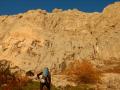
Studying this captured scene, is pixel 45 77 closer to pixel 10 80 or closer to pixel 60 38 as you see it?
pixel 10 80

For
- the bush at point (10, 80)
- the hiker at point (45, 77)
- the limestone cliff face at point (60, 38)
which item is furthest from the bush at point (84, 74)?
the hiker at point (45, 77)

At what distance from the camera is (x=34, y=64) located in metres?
29.7

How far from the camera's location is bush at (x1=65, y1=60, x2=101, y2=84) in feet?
83.2

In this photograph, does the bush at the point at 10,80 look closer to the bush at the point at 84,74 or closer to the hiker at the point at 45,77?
the bush at the point at 84,74

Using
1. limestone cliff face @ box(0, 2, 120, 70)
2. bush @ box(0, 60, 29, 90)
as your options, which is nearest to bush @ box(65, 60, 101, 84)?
limestone cliff face @ box(0, 2, 120, 70)

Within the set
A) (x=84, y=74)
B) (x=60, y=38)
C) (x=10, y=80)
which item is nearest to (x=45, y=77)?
(x=10, y=80)

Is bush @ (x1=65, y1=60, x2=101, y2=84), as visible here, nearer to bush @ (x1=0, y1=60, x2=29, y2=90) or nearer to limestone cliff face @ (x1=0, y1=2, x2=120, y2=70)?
limestone cliff face @ (x1=0, y1=2, x2=120, y2=70)

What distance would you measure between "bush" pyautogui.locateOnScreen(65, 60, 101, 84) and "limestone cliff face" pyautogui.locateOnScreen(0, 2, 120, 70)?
3.21 m

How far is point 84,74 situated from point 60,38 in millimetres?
6939

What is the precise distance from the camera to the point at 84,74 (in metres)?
25.5

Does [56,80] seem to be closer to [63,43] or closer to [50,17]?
[63,43]

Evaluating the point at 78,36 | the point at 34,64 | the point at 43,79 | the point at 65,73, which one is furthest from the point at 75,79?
the point at 43,79

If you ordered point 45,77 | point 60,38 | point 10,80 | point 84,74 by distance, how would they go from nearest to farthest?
1. point 45,77
2. point 10,80
3. point 84,74
4. point 60,38

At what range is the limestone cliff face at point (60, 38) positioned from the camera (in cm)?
3027
